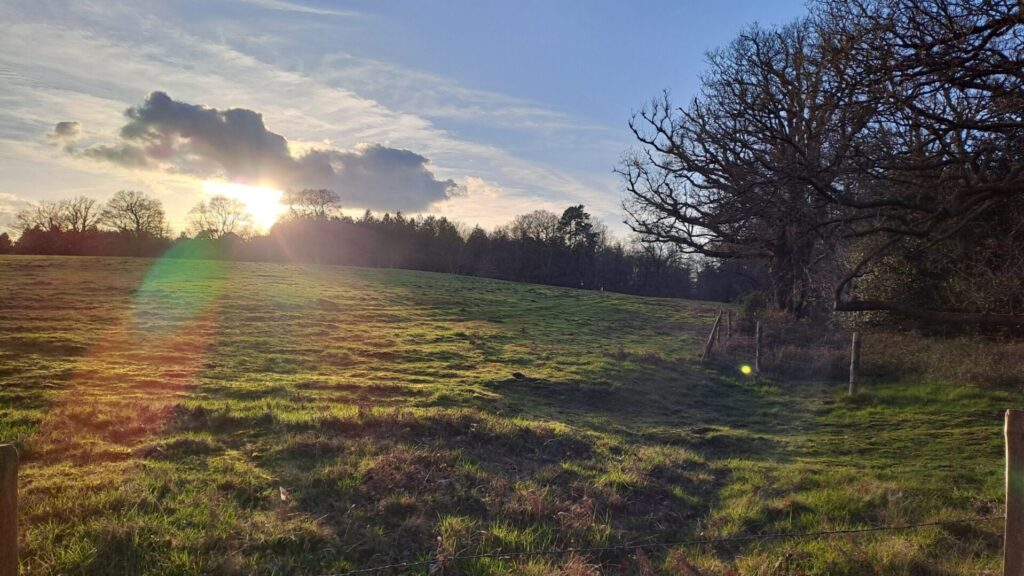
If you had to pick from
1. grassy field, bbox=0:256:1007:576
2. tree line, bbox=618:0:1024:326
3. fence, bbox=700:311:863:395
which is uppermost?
tree line, bbox=618:0:1024:326

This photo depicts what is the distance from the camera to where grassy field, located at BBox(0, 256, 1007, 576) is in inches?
216

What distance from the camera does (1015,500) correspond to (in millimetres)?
4527

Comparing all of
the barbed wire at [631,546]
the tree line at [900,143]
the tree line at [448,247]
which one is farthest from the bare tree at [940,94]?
the tree line at [448,247]

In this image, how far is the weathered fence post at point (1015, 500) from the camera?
14.9ft

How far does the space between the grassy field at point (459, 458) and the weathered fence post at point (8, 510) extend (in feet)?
5.40

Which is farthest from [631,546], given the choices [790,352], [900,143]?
[790,352]

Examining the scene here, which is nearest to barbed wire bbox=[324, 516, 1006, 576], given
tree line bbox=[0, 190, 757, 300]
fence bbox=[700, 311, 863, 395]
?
fence bbox=[700, 311, 863, 395]

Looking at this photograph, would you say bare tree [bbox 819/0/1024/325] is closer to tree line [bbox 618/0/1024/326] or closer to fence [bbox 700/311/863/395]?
tree line [bbox 618/0/1024/326]

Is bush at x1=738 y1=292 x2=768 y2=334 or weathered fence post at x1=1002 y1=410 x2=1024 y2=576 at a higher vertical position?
bush at x1=738 y1=292 x2=768 y2=334

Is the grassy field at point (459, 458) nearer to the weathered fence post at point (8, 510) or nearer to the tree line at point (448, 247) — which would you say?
the weathered fence post at point (8, 510)

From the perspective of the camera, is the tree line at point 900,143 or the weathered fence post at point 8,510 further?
the tree line at point 900,143

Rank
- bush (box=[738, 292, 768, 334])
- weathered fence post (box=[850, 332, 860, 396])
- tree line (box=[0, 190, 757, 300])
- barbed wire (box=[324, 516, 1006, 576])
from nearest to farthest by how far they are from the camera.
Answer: barbed wire (box=[324, 516, 1006, 576]) < weathered fence post (box=[850, 332, 860, 396]) < bush (box=[738, 292, 768, 334]) < tree line (box=[0, 190, 757, 300])

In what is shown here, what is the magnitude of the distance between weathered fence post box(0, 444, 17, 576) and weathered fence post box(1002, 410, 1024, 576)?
6743 mm

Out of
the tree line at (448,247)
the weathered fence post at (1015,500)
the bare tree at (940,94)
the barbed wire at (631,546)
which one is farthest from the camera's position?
the tree line at (448,247)
